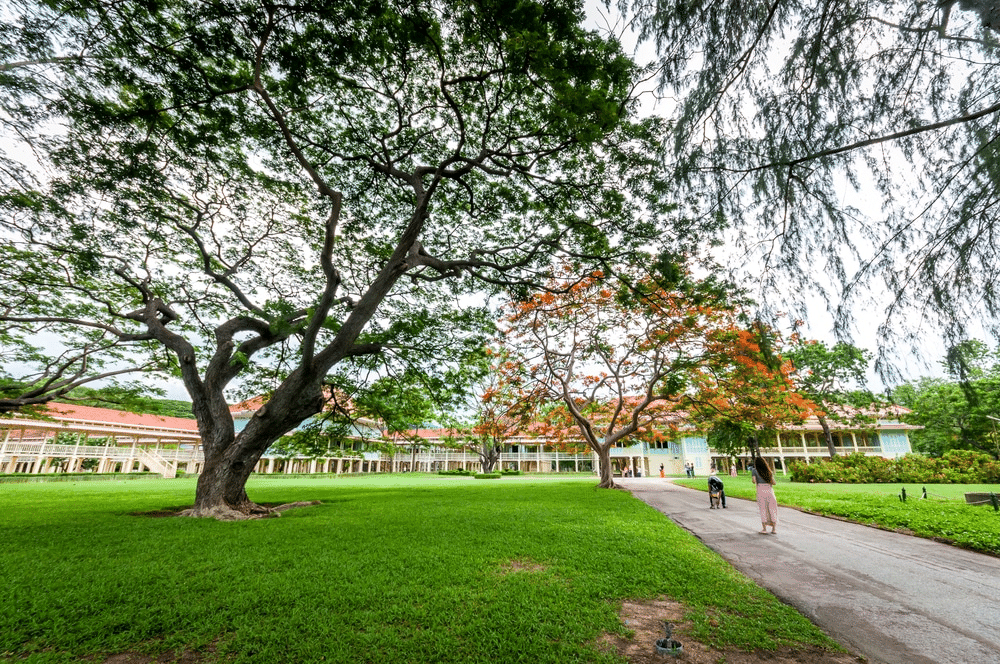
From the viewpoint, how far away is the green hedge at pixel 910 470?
1742 cm

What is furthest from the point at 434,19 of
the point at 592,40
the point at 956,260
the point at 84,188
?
the point at 84,188

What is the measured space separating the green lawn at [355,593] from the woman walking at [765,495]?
1.75 m

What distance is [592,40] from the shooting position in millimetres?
4434

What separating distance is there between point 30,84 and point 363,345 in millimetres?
5803

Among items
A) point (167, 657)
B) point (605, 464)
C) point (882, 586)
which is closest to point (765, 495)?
point (882, 586)

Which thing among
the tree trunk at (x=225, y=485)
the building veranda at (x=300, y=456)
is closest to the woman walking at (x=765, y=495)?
the building veranda at (x=300, y=456)

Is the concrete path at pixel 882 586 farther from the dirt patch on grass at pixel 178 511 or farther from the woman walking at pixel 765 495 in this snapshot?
the dirt patch on grass at pixel 178 511

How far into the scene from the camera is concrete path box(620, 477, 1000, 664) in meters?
2.54

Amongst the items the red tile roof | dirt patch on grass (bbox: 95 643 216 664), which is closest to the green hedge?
dirt patch on grass (bbox: 95 643 216 664)

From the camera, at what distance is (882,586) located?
146 inches

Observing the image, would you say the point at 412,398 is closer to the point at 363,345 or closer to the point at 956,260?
the point at 363,345

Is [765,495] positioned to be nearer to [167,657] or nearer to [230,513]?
[167,657]

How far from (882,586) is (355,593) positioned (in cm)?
495

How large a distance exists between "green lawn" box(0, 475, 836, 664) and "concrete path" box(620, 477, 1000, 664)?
327 mm
